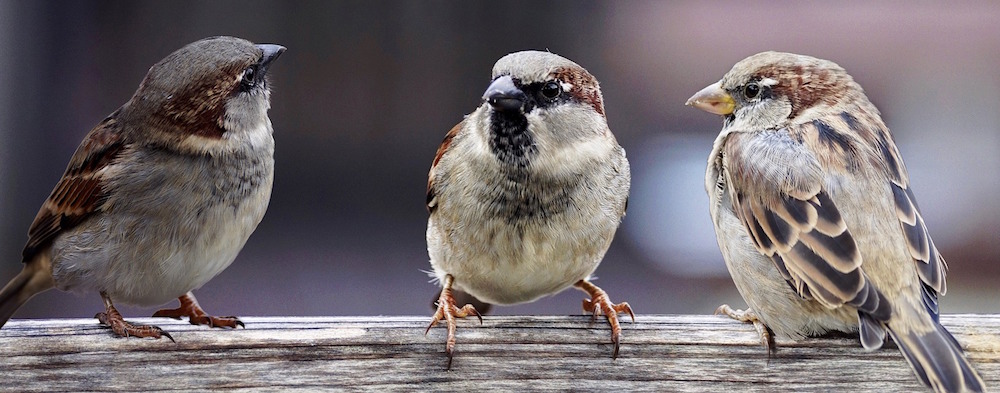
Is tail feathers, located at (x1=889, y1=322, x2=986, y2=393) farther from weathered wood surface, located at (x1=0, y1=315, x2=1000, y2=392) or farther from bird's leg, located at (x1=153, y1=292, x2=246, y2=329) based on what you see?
bird's leg, located at (x1=153, y1=292, x2=246, y2=329)

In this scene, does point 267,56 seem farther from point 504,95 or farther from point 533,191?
point 533,191

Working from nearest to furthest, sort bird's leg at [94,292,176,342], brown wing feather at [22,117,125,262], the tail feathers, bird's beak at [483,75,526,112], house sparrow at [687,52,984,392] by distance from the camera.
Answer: the tail feathers → house sparrow at [687,52,984,392] → bird's leg at [94,292,176,342] → bird's beak at [483,75,526,112] → brown wing feather at [22,117,125,262]

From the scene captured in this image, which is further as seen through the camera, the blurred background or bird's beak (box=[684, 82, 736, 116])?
the blurred background

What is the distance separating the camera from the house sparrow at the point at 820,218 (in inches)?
73.0

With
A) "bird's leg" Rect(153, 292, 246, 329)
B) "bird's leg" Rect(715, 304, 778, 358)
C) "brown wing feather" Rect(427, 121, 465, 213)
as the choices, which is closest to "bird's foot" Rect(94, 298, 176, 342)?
"bird's leg" Rect(153, 292, 246, 329)

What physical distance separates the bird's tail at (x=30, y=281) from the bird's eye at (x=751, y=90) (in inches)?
60.4

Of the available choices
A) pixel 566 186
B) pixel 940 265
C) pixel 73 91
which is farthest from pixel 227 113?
pixel 73 91

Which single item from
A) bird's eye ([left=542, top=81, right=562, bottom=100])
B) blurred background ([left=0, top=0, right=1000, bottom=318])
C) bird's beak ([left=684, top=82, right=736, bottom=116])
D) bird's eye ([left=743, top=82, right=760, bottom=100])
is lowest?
blurred background ([left=0, top=0, right=1000, bottom=318])

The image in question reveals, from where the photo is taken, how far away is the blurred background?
4098 millimetres

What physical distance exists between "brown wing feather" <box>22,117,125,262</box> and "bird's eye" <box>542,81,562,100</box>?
0.89 meters

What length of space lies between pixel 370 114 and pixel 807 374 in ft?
8.87

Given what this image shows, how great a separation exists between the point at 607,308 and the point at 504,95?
19.1 inches

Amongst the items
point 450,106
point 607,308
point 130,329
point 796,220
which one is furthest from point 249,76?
point 450,106

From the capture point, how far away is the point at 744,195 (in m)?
2.15
